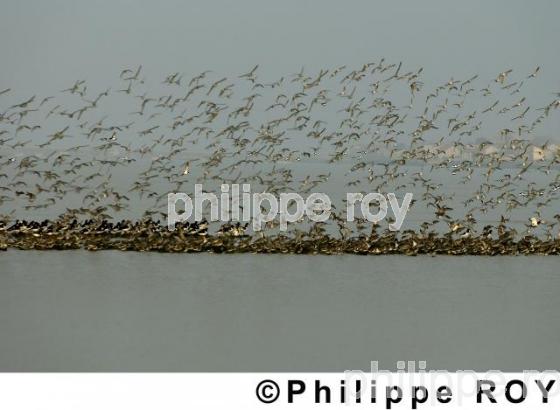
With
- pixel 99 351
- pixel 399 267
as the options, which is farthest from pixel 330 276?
pixel 99 351

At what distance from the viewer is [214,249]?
638 centimetres

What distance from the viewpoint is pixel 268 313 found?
4301 mm

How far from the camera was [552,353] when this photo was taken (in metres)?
3.69

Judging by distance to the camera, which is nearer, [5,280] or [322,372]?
[322,372]

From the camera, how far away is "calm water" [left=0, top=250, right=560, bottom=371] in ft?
11.6

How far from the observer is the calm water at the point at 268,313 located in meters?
3.52

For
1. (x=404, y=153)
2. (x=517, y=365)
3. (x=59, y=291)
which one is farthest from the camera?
(x=404, y=153)

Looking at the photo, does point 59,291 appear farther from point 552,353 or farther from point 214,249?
point 552,353

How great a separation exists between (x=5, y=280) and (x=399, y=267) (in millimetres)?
3030

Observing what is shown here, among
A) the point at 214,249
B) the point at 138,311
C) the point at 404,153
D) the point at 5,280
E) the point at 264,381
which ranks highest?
the point at 404,153

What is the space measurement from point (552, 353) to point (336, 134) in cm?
338

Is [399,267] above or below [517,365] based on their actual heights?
above

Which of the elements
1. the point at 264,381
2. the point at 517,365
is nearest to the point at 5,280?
the point at 264,381

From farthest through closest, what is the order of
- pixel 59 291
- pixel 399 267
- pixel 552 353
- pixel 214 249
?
pixel 214 249, pixel 399 267, pixel 59 291, pixel 552 353
